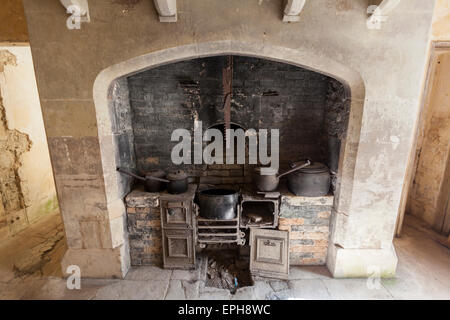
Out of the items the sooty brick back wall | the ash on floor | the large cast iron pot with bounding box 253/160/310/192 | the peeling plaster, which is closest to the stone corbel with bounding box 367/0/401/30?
the sooty brick back wall

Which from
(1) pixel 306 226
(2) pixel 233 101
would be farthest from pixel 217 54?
(1) pixel 306 226

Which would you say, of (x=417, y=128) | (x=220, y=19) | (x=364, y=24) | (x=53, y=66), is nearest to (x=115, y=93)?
(x=53, y=66)

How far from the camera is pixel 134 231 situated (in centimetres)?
318

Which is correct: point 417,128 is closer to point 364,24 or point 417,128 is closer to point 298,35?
point 364,24

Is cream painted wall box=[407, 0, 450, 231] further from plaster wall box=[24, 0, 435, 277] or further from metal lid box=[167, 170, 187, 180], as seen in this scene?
metal lid box=[167, 170, 187, 180]

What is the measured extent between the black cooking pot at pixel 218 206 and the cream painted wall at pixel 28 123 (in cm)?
345

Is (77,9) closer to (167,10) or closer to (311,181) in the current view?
(167,10)

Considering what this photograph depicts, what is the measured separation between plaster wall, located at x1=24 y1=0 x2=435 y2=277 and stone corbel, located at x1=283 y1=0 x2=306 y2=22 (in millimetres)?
75

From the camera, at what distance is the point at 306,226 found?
3.12 m

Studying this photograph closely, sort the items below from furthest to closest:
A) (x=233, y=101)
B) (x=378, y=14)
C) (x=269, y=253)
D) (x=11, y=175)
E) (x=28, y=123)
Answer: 1. (x=28, y=123)
2. (x=11, y=175)
3. (x=233, y=101)
4. (x=269, y=253)
5. (x=378, y=14)

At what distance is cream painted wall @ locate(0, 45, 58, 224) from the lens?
3922 mm

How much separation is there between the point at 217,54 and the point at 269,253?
257cm
